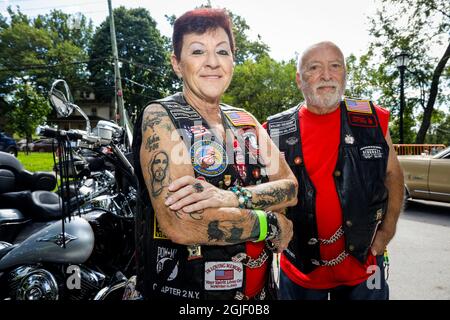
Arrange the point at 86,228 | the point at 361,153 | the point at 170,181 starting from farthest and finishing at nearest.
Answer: the point at 86,228
the point at 361,153
the point at 170,181

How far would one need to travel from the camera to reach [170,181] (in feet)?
4.00

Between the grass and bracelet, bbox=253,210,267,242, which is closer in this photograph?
bracelet, bbox=253,210,267,242

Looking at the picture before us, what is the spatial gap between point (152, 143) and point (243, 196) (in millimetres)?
460

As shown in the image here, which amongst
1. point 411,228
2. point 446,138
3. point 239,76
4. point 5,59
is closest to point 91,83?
point 5,59

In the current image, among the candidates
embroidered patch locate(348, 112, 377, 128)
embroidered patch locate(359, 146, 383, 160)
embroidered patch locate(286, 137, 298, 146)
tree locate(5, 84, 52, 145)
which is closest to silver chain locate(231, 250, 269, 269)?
embroidered patch locate(286, 137, 298, 146)

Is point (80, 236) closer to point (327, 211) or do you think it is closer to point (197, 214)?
point (197, 214)

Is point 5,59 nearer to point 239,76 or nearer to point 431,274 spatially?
point 239,76

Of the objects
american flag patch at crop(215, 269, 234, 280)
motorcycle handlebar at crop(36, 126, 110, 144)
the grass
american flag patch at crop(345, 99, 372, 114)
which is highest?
american flag patch at crop(345, 99, 372, 114)

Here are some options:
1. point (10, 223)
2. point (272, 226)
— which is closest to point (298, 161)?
point (272, 226)

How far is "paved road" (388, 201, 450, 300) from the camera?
347cm

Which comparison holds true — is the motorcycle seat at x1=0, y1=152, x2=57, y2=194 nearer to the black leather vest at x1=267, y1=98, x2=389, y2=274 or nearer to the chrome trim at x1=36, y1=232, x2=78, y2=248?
the chrome trim at x1=36, y1=232, x2=78, y2=248

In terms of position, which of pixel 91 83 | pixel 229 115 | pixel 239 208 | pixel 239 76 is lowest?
pixel 239 208

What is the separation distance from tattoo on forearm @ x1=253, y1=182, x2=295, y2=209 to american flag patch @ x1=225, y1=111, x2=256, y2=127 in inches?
15.7

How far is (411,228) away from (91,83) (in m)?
39.9
